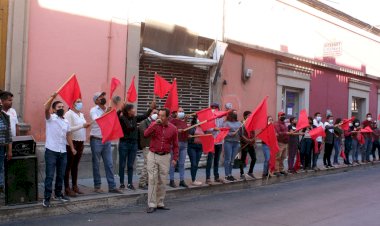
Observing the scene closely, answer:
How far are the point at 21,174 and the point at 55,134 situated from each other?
811 millimetres

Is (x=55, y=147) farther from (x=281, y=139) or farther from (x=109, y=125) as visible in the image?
(x=281, y=139)

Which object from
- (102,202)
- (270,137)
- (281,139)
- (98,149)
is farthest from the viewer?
(281,139)

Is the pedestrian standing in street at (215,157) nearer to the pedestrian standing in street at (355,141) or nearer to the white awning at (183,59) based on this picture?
the white awning at (183,59)

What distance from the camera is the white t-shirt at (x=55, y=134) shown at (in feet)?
23.3

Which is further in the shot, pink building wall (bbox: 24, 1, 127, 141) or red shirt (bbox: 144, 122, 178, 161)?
pink building wall (bbox: 24, 1, 127, 141)

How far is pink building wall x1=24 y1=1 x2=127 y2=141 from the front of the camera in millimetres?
9172

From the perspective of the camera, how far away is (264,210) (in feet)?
25.9

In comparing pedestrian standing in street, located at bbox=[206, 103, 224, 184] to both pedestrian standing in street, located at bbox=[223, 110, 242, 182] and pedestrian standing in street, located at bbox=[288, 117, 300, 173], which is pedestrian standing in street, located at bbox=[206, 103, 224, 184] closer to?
pedestrian standing in street, located at bbox=[223, 110, 242, 182]

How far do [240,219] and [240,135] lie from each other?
367 centimetres

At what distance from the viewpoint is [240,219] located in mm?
7137

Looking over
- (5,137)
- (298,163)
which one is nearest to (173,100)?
(5,137)

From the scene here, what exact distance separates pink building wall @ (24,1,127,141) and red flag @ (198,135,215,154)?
243cm

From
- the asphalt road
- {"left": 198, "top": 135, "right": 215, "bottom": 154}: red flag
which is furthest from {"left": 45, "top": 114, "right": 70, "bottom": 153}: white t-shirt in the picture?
{"left": 198, "top": 135, "right": 215, "bottom": 154}: red flag

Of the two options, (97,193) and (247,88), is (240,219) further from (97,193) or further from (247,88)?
(247,88)
